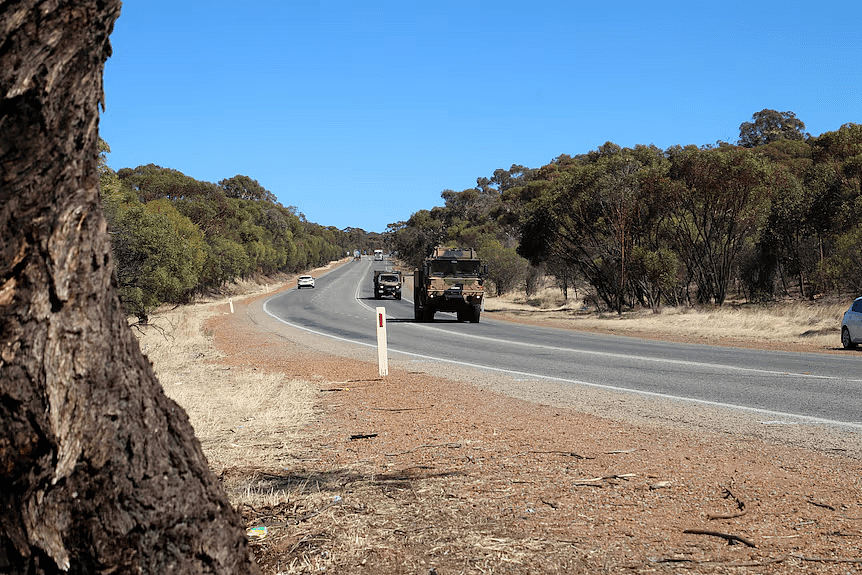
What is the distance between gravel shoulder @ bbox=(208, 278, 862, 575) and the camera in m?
4.18

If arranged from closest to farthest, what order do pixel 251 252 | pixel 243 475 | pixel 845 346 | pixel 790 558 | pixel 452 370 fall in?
1. pixel 790 558
2. pixel 243 475
3. pixel 452 370
4. pixel 845 346
5. pixel 251 252

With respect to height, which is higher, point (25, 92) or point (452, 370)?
point (25, 92)

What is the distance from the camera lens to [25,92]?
2605 millimetres

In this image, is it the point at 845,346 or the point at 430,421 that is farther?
the point at 845,346

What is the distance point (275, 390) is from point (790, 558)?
28.5 ft

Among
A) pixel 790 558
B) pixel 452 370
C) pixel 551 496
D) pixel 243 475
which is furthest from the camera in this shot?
pixel 452 370

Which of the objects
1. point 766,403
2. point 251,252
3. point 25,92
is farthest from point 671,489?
point 251,252

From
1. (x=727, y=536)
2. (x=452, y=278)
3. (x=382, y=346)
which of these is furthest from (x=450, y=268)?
(x=727, y=536)

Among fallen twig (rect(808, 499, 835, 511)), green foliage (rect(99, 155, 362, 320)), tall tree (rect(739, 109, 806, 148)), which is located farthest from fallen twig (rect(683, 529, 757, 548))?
tall tree (rect(739, 109, 806, 148))

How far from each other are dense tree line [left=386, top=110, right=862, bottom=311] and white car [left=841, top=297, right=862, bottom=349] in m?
14.0

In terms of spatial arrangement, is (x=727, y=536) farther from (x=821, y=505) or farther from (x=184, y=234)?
(x=184, y=234)

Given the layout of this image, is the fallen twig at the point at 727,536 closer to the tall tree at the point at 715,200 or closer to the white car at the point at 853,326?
the white car at the point at 853,326

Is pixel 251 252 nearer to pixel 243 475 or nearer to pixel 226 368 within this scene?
pixel 226 368

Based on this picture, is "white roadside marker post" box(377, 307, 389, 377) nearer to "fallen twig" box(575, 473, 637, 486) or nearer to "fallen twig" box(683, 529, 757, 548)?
"fallen twig" box(575, 473, 637, 486)
